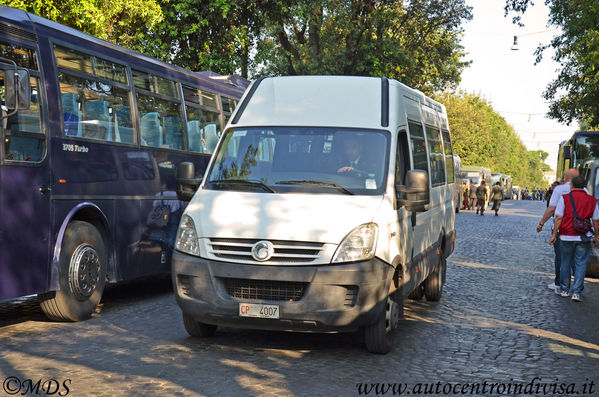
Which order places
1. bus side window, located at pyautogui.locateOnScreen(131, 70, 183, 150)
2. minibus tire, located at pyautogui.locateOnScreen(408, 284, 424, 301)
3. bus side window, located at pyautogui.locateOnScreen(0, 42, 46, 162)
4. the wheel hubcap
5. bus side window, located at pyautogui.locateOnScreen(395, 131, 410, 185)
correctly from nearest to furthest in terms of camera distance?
bus side window, located at pyautogui.locateOnScreen(0, 42, 46, 162) → bus side window, located at pyautogui.locateOnScreen(395, 131, 410, 185) → the wheel hubcap → bus side window, located at pyautogui.locateOnScreen(131, 70, 183, 150) → minibus tire, located at pyautogui.locateOnScreen(408, 284, 424, 301)

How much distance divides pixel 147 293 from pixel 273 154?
14.2 ft

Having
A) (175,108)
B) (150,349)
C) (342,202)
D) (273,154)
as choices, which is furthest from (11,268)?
(175,108)

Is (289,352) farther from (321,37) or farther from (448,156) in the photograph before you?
(321,37)

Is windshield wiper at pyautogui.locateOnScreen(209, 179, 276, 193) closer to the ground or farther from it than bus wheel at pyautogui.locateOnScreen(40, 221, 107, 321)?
farther from it

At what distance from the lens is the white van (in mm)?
6727

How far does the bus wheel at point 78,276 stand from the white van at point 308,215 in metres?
1.52

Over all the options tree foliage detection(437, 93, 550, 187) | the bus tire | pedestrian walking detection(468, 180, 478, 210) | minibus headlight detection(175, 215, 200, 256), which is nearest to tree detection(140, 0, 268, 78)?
the bus tire

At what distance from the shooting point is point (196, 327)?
24.6ft

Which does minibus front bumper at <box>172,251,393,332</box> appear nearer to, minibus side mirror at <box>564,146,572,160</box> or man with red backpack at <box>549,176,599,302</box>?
man with red backpack at <box>549,176,599,302</box>

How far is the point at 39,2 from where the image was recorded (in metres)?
17.2

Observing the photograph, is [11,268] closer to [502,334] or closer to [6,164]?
[6,164]

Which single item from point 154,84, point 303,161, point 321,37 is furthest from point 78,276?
point 321,37

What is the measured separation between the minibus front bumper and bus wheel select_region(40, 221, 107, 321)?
6.98 ft

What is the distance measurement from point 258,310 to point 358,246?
99cm
